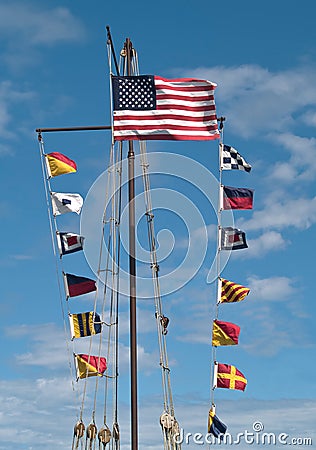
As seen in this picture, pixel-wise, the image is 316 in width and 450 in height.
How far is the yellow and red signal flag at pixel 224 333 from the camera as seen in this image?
23672 mm

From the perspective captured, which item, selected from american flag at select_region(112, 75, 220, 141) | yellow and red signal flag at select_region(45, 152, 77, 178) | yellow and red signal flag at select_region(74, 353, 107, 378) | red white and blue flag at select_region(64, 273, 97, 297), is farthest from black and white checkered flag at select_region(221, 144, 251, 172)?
yellow and red signal flag at select_region(74, 353, 107, 378)

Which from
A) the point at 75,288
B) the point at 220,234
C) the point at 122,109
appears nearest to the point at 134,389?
the point at 75,288

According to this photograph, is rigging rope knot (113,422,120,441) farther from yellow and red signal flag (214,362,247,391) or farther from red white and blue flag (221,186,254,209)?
red white and blue flag (221,186,254,209)

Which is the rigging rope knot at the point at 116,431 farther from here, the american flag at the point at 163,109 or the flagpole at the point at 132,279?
the american flag at the point at 163,109

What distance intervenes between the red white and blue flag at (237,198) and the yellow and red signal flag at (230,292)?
2646mm

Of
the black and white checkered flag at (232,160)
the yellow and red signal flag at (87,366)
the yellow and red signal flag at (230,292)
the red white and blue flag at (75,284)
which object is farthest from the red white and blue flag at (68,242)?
the black and white checkered flag at (232,160)

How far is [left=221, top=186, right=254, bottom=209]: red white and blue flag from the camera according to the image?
24.8 meters

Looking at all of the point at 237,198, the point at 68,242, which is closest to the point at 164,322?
the point at 68,242

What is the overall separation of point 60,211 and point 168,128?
4.72 meters

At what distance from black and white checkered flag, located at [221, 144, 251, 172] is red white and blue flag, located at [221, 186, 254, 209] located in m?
0.86

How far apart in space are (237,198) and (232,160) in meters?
1.42

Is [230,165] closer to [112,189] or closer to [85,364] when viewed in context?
[112,189]

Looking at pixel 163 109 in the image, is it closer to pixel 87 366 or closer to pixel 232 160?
pixel 232 160

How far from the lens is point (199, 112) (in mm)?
22359
